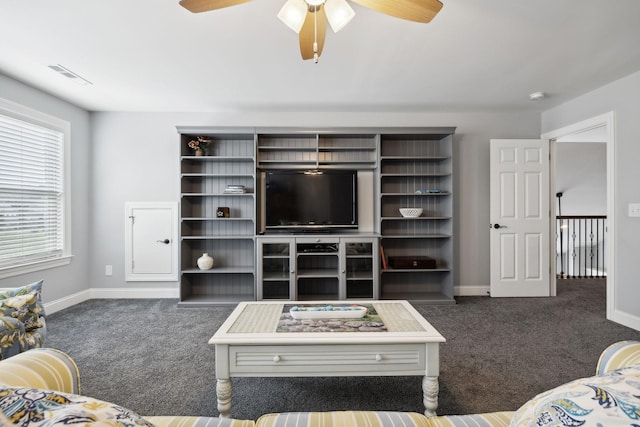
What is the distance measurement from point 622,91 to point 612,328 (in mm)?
2291

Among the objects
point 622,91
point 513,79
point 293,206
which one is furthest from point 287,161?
point 622,91

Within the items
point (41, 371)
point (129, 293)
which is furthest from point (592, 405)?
point (129, 293)

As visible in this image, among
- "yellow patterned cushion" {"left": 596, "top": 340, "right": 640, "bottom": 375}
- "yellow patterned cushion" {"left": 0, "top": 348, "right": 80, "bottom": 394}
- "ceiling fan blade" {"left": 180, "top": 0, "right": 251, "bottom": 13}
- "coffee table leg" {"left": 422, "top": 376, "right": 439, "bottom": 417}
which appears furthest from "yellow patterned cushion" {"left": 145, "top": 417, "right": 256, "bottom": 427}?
"ceiling fan blade" {"left": 180, "top": 0, "right": 251, "bottom": 13}

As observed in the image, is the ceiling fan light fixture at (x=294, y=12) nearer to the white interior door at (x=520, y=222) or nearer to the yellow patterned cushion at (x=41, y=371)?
the yellow patterned cushion at (x=41, y=371)

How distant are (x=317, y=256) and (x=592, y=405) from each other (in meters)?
3.24

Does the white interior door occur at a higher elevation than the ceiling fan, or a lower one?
lower

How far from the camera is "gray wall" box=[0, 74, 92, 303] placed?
3.40m

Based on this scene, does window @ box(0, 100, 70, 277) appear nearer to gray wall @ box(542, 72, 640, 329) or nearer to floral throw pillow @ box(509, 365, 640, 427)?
floral throw pillow @ box(509, 365, 640, 427)

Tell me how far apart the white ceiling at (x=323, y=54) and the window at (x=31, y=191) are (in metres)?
0.43

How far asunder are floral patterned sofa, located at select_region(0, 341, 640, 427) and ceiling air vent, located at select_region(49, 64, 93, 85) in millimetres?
2902

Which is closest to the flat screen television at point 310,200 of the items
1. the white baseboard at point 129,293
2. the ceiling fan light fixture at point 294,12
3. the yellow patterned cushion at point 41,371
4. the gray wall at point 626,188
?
the white baseboard at point 129,293

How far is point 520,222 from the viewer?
3.98 metres

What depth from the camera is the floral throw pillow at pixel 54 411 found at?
54 centimetres

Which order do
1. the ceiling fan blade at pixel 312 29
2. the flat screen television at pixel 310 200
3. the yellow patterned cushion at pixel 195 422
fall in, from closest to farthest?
1. the yellow patterned cushion at pixel 195 422
2. the ceiling fan blade at pixel 312 29
3. the flat screen television at pixel 310 200
